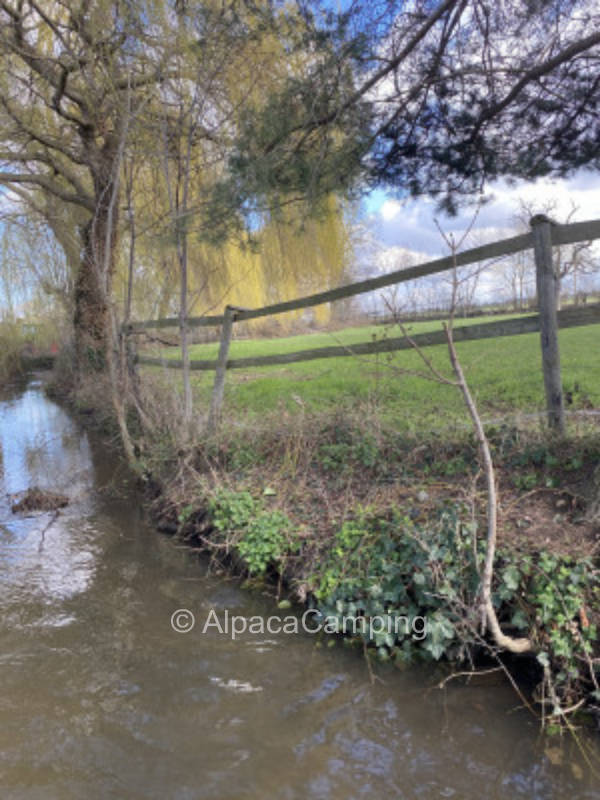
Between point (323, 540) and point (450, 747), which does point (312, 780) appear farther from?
point (323, 540)

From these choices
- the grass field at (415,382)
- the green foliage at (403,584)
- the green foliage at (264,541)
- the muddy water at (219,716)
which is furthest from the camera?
the grass field at (415,382)

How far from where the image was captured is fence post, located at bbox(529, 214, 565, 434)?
3918 millimetres

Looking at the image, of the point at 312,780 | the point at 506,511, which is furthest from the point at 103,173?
the point at 312,780

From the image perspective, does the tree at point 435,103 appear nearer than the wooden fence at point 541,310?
No

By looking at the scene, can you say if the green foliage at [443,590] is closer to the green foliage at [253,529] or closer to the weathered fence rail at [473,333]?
the green foliage at [253,529]

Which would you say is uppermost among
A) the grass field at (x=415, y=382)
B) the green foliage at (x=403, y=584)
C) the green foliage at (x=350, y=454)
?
the grass field at (x=415, y=382)

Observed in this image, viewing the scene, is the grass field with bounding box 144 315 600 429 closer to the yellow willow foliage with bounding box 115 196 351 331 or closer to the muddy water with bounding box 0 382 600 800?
the yellow willow foliage with bounding box 115 196 351 331

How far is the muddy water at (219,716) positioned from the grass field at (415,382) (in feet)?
6.42

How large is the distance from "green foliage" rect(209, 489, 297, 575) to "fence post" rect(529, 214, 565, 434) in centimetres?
212

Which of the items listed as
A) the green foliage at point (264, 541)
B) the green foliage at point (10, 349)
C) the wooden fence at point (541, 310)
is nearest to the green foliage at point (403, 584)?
the green foliage at point (264, 541)

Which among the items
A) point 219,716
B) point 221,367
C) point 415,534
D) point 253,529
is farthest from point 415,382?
point 219,716

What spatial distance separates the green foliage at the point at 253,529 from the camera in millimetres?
4016

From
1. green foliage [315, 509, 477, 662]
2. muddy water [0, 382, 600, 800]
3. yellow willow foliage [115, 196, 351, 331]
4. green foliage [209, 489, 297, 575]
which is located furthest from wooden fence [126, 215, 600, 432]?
yellow willow foliage [115, 196, 351, 331]

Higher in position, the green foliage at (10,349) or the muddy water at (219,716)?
the green foliage at (10,349)
